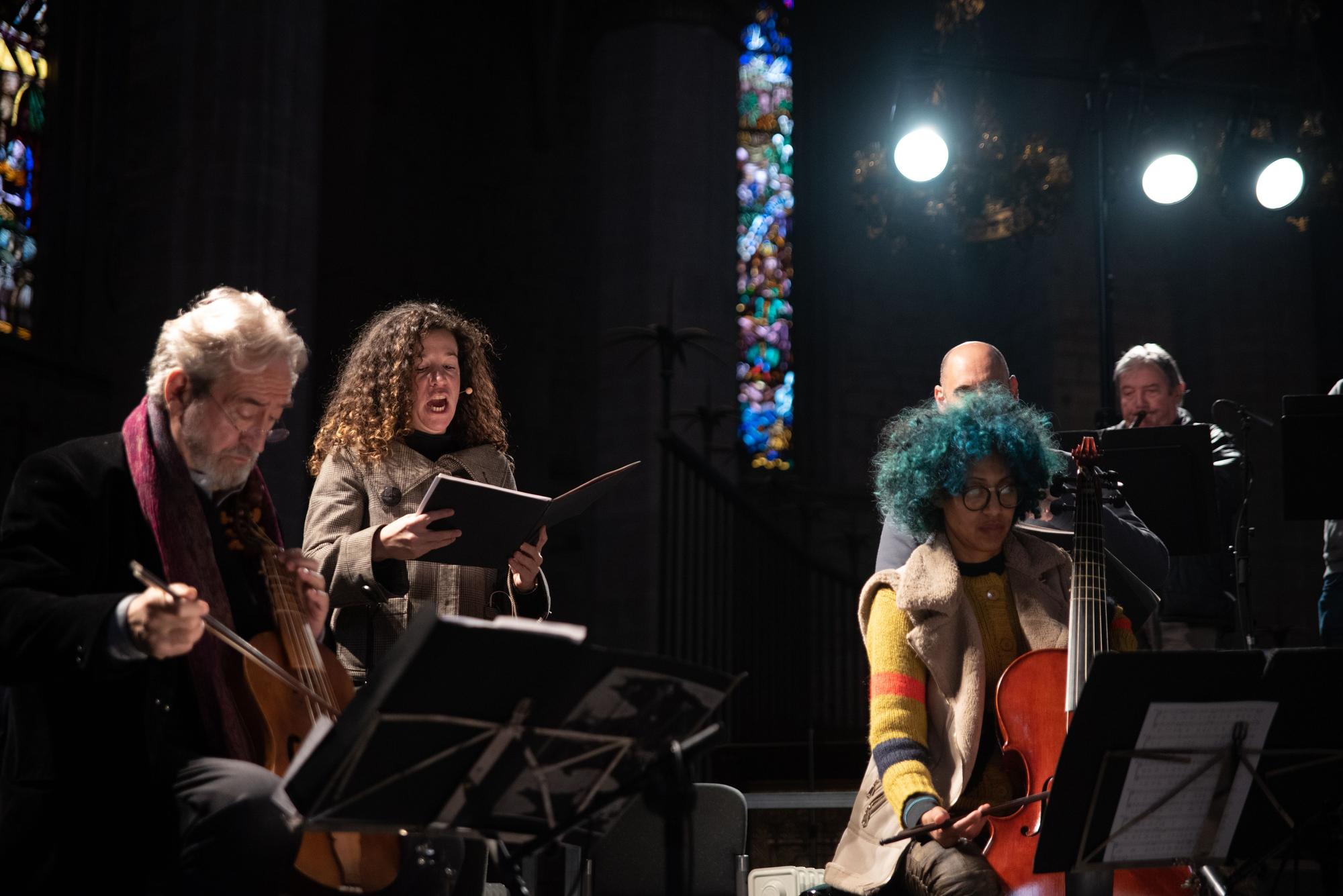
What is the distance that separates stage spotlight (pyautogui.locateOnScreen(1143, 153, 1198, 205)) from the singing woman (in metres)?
4.90

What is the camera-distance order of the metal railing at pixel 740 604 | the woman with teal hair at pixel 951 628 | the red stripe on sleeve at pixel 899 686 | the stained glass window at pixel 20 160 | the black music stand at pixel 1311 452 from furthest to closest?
the stained glass window at pixel 20 160, the metal railing at pixel 740 604, the black music stand at pixel 1311 452, the red stripe on sleeve at pixel 899 686, the woman with teal hair at pixel 951 628

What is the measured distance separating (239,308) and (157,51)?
5.37 metres

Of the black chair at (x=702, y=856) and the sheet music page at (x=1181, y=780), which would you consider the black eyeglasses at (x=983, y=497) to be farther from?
the black chair at (x=702, y=856)

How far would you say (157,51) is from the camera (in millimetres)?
7523

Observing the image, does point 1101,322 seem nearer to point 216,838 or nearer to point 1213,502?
point 1213,502

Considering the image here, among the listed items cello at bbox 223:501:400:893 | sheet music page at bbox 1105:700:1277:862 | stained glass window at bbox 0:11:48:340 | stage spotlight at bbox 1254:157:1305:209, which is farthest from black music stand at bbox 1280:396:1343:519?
stained glass window at bbox 0:11:48:340

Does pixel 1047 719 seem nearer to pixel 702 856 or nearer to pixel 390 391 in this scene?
pixel 702 856

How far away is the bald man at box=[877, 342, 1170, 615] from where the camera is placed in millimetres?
3615

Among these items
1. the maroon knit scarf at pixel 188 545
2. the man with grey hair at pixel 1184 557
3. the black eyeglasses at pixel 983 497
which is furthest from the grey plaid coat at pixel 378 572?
the man with grey hair at pixel 1184 557

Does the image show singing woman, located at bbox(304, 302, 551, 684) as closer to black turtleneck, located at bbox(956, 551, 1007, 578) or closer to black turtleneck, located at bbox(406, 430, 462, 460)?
black turtleneck, located at bbox(406, 430, 462, 460)

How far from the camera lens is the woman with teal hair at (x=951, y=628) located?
2994 mm

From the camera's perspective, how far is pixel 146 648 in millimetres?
2359

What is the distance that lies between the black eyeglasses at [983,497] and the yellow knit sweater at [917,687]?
17 centimetres

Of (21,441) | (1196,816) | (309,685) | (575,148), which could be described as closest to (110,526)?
(309,685)
